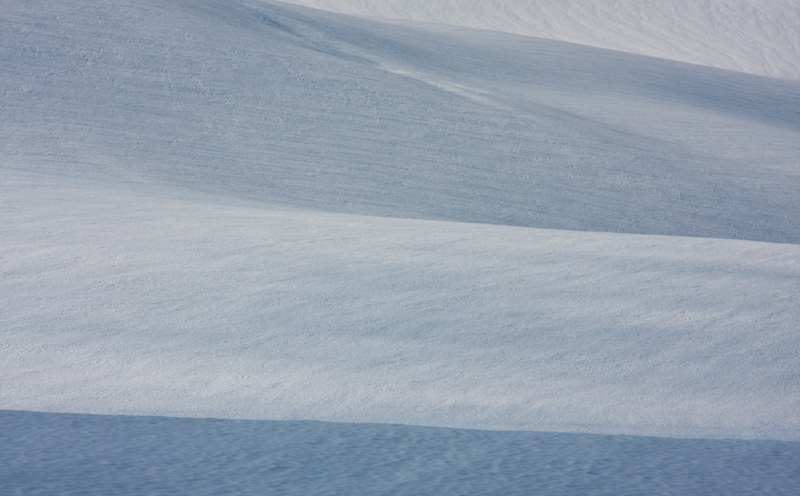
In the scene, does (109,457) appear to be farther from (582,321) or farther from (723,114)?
(723,114)

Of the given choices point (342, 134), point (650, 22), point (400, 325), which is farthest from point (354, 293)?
point (650, 22)

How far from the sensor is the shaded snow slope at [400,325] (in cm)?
360

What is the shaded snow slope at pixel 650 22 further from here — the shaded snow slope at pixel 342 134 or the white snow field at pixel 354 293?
the white snow field at pixel 354 293

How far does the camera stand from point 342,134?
411 inches

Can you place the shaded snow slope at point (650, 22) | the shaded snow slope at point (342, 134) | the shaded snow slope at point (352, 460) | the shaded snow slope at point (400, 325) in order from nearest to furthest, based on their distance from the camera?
the shaded snow slope at point (352, 460)
the shaded snow slope at point (400, 325)
the shaded snow slope at point (342, 134)
the shaded snow slope at point (650, 22)

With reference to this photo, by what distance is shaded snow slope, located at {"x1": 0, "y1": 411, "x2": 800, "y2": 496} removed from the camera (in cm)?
264

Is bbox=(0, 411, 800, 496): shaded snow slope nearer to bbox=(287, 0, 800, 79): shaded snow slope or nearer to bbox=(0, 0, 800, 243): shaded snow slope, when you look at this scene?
bbox=(0, 0, 800, 243): shaded snow slope

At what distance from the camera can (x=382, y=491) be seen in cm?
262

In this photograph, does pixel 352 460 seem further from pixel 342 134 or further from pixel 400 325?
pixel 342 134

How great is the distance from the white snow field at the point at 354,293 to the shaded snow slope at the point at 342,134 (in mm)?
50

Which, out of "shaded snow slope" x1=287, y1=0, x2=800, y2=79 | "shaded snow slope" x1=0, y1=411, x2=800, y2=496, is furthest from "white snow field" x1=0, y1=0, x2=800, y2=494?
"shaded snow slope" x1=287, y1=0, x2=800, y2=79

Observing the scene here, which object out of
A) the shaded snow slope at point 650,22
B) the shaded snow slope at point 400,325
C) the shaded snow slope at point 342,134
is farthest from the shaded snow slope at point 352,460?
the shaded snow slope at point 650,22

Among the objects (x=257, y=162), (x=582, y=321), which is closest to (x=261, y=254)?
(x=582, y=321)

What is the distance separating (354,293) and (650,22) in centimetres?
2638
